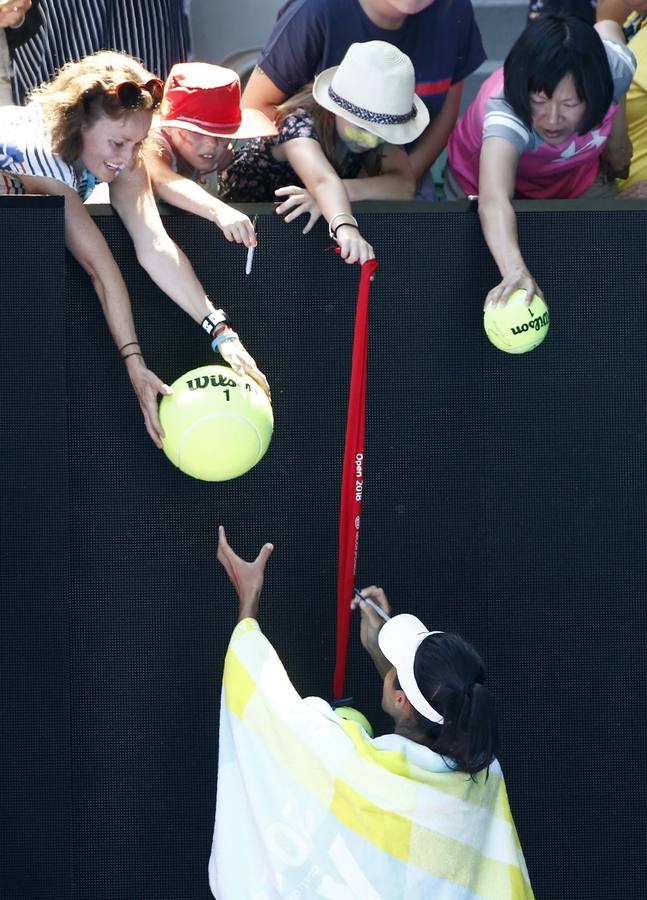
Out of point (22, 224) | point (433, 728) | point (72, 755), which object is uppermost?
point (22, 224)

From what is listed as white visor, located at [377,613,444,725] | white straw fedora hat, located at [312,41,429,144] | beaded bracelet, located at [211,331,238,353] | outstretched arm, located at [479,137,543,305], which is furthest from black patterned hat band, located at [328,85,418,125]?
white visor, located at [377,613,444,725]

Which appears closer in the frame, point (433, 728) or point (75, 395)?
point (433, 728)

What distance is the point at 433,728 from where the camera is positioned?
86.6 inches

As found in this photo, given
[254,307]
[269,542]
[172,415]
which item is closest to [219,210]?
[254,307]

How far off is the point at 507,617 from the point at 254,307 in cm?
90

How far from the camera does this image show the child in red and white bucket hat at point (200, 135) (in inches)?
101

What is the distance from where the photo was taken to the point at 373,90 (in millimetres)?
2539

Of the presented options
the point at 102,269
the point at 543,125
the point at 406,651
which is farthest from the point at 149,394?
the point at 543,125

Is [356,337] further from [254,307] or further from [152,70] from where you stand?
[152,70]

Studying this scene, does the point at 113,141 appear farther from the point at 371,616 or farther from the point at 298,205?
the point at 371,616

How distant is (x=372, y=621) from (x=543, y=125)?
1.10m

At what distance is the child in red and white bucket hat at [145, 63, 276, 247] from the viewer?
8.41ft

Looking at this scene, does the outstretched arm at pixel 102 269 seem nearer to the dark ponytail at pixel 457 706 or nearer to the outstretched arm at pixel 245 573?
the outstretched arm at pixel 245 573

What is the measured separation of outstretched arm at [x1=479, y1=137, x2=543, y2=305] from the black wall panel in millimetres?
98
